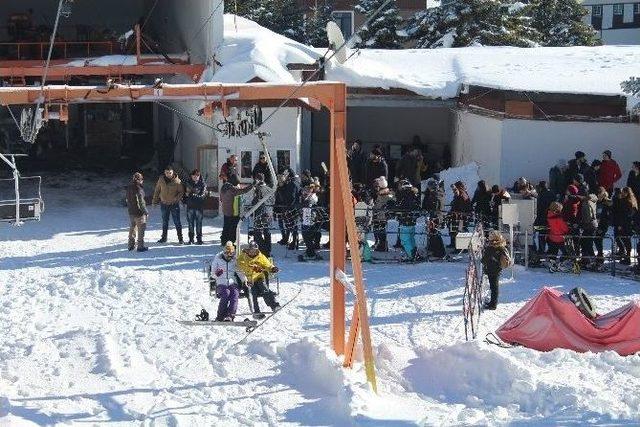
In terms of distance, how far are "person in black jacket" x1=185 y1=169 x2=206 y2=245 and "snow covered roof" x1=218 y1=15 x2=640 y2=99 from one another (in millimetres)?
3777

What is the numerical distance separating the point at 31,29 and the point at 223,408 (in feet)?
69.8

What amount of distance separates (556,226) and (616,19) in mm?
57609

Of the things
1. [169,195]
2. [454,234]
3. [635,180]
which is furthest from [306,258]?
[635,180]

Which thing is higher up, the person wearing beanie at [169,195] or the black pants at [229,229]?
the person wearing beanie at [169,195]

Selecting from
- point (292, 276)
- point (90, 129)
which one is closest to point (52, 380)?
point (292, 276)

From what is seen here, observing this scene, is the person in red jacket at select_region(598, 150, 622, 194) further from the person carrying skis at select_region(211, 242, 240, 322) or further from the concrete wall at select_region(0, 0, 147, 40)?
the concrete wall at select_region(0, 0, 147, 40)

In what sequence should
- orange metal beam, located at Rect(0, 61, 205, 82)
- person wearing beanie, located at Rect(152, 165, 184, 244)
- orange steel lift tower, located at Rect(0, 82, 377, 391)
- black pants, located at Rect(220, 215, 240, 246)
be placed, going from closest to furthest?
orange steel lift tower, located at Rect(0, 82, 377, 391), black pants, located at Rect(220, 215, 240, 246), person wearing beanie, located at Rect(152, 165, 184, 244), orange metal beam, located at Rect(0, 61, 205, 82)

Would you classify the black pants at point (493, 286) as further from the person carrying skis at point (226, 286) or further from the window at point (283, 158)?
the window at point (283, 158)

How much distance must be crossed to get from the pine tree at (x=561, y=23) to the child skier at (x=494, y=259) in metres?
30.8

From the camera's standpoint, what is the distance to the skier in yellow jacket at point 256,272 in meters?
15.5

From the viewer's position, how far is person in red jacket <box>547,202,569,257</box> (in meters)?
19.1

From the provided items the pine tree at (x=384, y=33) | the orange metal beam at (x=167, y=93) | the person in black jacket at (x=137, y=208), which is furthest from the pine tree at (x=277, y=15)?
the orange metal beam at (x=167, y=93)

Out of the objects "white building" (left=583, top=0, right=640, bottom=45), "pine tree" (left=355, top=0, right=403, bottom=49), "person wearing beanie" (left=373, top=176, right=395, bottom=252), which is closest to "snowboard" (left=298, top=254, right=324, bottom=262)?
"person wearing beanie" (left=373, top=176, right=395, bottom=252)

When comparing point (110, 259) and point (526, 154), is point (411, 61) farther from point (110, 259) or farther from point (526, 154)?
point (110, 259)
